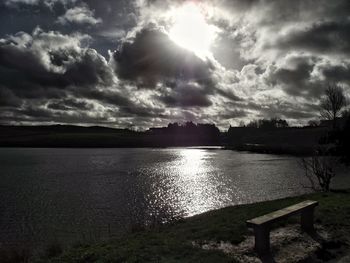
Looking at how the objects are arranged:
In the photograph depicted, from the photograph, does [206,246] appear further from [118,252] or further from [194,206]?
[194,206]

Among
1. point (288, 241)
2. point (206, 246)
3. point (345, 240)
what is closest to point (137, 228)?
point (206, 246)

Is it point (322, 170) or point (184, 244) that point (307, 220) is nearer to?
point (184, 244)

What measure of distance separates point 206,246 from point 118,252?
111 inches

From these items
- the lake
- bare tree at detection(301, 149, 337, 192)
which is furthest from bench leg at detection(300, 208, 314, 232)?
bare tree at detection(301, 149, 337, 192)

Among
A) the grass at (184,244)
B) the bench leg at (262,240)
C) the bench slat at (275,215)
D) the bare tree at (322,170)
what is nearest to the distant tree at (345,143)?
the bare tree at (322,170)

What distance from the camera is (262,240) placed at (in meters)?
9.54

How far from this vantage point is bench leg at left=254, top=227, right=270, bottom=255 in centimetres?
950

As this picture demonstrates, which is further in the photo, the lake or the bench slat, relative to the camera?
the lake

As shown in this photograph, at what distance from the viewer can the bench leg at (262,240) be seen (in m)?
9.50

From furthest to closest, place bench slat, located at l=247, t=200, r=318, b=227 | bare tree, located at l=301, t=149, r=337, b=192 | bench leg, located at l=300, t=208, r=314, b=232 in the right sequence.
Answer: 1. bare tree, located at l=301, t=149, r=337, b=192
2. bench leg, located at l=300, t=208, r=314, b=232
3. bench slat, located at l=247, t=200, r=318, b=227

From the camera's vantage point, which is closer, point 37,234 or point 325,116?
point 37,234

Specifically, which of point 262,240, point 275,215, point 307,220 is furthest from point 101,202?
point 262,240

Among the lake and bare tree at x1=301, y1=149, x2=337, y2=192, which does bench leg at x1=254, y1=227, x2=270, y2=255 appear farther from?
bare tree at x1=301, y1=149, x2=337, y2=192

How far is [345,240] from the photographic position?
10859 millimetres
